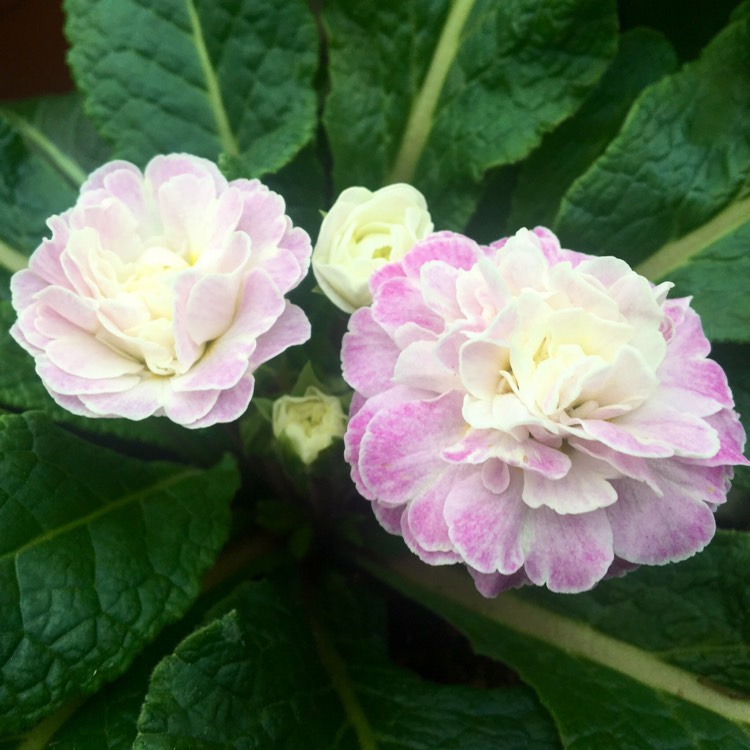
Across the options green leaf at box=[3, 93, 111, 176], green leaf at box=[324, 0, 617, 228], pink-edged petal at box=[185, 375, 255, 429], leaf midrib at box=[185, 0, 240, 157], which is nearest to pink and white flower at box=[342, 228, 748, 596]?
pink-edged petal at box=[185, 375, 255, 429]

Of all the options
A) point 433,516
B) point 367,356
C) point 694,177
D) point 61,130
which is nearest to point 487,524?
point 433,516

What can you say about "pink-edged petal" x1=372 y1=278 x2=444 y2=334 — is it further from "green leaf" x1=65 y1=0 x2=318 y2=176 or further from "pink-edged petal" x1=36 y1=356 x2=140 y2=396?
"green leaf" x1=65 y1=0 x2=318 y2=176

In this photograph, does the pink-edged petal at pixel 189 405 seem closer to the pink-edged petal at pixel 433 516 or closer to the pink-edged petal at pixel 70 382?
the pink-edged petal at pixel 70 382

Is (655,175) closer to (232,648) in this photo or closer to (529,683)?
(529,683)

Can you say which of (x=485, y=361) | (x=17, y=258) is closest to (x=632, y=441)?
(x=485, y=361)

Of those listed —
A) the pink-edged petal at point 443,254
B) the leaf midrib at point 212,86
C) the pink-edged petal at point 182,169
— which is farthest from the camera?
the leaf midrib at point 212,86

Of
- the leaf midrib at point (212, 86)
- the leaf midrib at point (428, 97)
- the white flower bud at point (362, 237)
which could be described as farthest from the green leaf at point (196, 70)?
the white flower bud at point (362, 237)

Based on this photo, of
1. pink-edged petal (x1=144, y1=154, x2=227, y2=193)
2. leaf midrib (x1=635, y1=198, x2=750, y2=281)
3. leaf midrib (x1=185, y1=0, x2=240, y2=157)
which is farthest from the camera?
leaf midrib (x1=185, y1=0, x2=240, y2=157)
